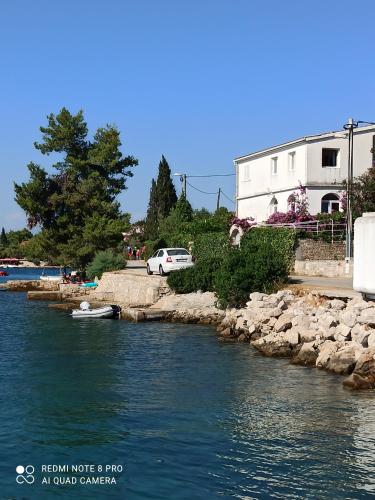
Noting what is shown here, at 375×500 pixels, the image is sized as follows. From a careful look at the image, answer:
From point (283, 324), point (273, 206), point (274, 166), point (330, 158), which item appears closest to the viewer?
point (283, 324)

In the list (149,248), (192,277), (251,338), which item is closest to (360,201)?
(192,277)

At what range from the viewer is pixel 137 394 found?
1523cm

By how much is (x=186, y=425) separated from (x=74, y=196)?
38692 millimetres

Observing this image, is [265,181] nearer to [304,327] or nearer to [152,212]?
[304,327]

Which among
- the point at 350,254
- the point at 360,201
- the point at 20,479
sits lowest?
the point at 20,479

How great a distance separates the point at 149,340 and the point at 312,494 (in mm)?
15183

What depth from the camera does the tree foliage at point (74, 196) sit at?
162 ft

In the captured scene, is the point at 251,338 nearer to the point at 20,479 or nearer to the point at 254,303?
the point at 254,303

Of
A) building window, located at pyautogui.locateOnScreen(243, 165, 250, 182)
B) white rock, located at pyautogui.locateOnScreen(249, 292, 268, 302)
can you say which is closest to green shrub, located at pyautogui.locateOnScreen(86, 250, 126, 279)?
building window, located at pyautogui.locateOnScreen(243, 165, 250, 182)

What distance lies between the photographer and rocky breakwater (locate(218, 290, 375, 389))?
1703cm

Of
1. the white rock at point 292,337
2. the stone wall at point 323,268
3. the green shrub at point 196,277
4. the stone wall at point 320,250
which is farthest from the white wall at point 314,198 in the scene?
the white rock at point 292,337

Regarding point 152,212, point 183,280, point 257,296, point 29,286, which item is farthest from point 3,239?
point 257,296

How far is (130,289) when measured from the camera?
122 ft

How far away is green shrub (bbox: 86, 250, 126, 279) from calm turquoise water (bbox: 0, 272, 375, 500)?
82.2 feet
